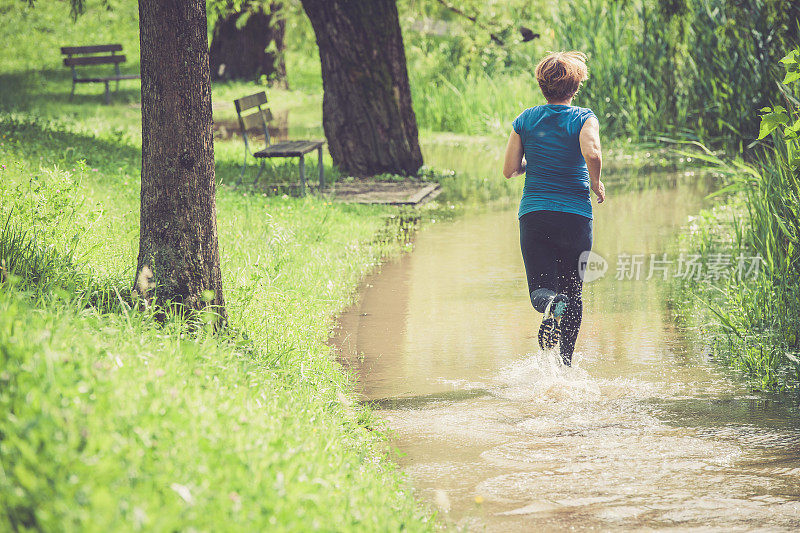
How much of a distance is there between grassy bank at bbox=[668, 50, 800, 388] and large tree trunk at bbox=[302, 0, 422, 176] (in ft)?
20.0

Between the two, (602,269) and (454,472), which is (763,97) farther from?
(454,472)

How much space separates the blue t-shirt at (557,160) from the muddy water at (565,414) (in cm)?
98

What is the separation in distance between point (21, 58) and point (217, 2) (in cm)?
1228

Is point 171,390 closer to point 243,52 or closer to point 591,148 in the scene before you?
point 591,148

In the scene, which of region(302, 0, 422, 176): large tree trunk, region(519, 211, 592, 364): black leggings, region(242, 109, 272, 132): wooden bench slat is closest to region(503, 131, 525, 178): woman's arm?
region(519, 211, 592, 364): black leggings

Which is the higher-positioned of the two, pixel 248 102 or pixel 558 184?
pixel 248 102

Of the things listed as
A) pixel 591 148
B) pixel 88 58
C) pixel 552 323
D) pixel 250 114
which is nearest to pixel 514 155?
pixel 591 148

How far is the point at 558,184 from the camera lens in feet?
18.0

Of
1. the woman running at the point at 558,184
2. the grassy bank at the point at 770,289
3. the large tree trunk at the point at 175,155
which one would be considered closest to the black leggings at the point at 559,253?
the woman running at the point at 558,184

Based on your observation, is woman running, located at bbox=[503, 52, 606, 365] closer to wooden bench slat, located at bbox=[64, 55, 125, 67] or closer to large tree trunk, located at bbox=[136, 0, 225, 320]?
large tree trunk, located at bbox=[136, 0, 225, 320]

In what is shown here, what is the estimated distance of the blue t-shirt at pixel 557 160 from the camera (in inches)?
213

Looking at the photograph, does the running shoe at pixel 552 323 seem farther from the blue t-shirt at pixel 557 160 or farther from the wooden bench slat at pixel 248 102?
the wooden bench slat at pixel 248 102

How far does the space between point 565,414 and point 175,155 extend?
8.79ft

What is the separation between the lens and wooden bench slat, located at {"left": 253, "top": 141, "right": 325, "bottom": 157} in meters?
11.1
